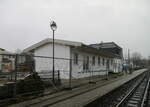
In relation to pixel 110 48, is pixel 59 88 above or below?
below

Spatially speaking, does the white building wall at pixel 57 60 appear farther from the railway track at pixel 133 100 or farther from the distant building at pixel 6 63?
the railway track at pixel 133 100

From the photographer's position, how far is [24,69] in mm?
8914

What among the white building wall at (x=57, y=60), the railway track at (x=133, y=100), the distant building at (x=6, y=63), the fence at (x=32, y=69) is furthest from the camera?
the white building wall at (x=57, y=60)

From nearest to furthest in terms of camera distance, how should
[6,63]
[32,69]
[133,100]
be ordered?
[6,63] < [32,69] < [133,100]

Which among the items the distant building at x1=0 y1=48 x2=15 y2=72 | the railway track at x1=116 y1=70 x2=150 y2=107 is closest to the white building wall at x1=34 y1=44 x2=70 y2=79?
the distant building at x1=0 y1=48 x2=15 y2=72

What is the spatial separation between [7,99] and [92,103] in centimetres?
385

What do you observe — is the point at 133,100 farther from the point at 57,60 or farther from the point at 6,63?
the point at 6,63

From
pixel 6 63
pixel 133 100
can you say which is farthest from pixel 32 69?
pixel 133 100

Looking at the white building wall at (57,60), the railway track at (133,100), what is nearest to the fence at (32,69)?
the white building wall at (57,60)

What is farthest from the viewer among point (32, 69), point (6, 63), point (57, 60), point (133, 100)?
point (57, 60)

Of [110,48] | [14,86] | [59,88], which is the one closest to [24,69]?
[14,86]

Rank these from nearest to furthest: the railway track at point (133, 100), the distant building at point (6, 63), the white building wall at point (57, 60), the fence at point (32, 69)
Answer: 1. the distant building at point (6, 63)
2. the fence at point (32, 69)
3. the railway track at point (133, 100)
4. the white building wall at point (57, 60)

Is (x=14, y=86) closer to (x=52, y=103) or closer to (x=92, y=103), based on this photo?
(x=52, y=103)

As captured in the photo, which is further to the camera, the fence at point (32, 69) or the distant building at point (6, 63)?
the fence at point (32, 69)
